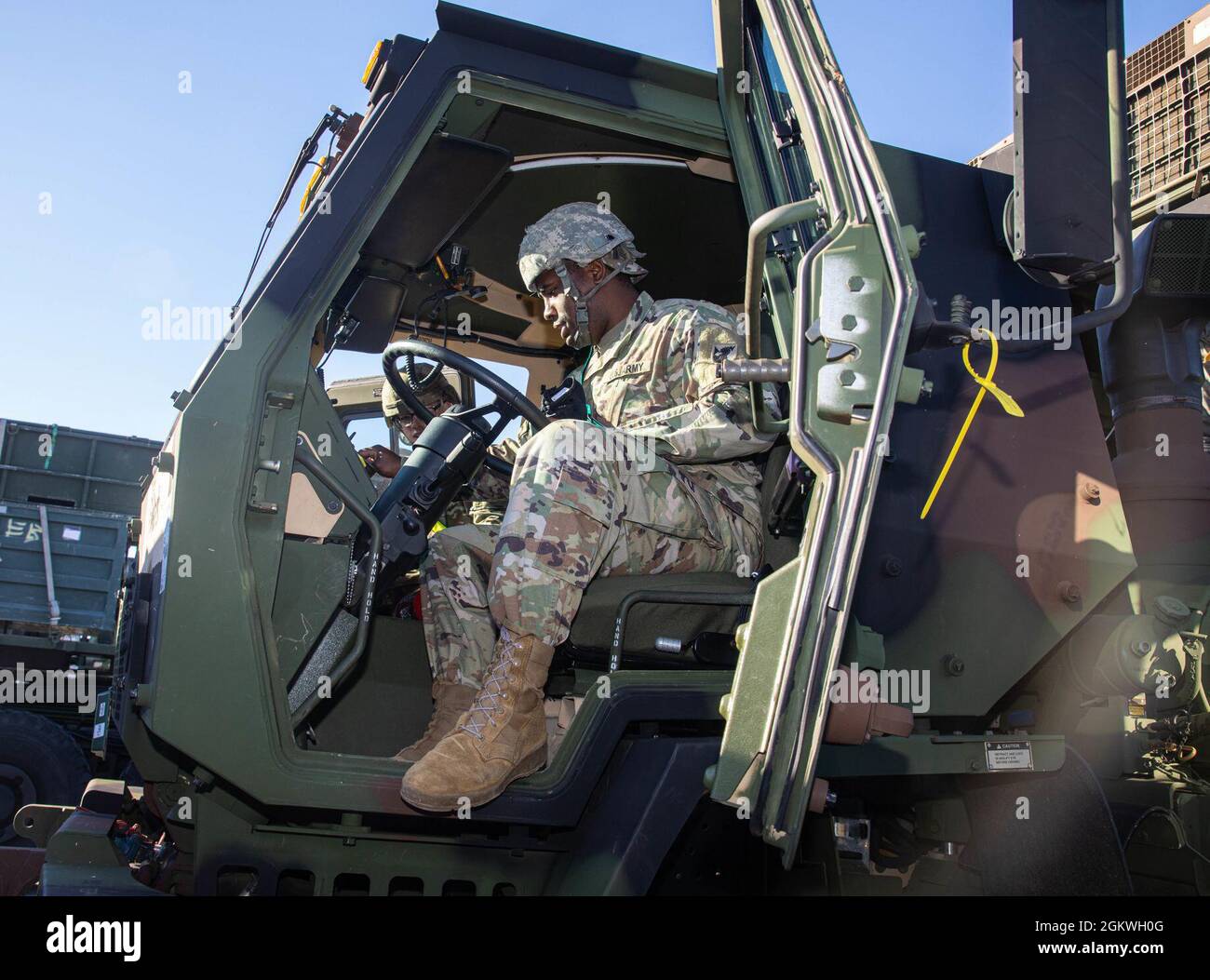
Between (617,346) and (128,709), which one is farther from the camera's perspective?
(617,346)

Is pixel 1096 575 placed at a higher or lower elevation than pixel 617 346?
lower

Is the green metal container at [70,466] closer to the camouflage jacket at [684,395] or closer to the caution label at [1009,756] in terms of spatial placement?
the camouflage jacket at [684,395]

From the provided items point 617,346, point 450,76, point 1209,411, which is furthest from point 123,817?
point 1209,411

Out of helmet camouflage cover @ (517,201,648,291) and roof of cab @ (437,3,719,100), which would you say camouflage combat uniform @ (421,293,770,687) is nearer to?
helmet camouflage cover @ (517,201,648,291)

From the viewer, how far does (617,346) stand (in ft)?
9.48

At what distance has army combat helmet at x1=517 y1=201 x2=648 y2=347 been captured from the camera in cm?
283

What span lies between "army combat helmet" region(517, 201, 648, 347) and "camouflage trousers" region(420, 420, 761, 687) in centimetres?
67

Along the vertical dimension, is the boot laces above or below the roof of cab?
below

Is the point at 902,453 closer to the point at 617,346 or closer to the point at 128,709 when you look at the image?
the point at 617,346

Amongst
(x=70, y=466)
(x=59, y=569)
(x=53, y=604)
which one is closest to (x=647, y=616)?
(x=53, y=604)

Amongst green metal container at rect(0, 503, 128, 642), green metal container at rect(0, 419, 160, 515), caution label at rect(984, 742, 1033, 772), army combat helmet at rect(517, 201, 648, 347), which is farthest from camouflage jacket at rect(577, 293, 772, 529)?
green metal container at rect(0, 419, 160, 515)

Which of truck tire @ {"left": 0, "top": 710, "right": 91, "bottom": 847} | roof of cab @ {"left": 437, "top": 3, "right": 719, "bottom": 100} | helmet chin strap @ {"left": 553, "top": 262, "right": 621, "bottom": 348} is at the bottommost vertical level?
truck tire @ {"left": 0, "top": 710, "right": 91, "bottom": 847}
